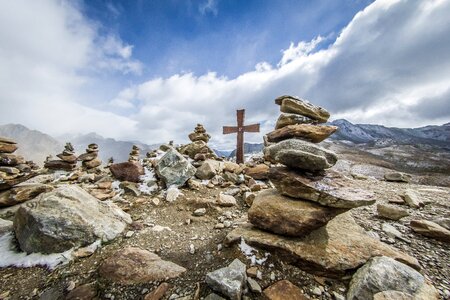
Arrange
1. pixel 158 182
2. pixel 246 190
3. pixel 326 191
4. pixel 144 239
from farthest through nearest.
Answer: pixel 158 182 → pixel 246 190 → pixel 144 239 → pixel 326 191

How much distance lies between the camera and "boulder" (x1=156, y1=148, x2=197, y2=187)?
451 inches

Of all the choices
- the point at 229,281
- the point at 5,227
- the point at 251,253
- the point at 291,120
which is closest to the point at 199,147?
the point at 291,120

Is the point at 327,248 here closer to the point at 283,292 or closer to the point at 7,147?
the point at 283,292

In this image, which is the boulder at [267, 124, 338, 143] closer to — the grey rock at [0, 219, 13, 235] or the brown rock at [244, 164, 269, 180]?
the brown rock at [244, 164, 269, 180]

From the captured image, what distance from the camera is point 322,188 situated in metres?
5.84

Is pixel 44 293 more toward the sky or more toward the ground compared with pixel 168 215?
more toward the ground

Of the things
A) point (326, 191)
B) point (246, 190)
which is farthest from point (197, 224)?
point (326, 191)

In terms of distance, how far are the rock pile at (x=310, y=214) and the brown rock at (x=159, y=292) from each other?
2.11 metres

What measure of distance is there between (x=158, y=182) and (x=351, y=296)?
415 inches

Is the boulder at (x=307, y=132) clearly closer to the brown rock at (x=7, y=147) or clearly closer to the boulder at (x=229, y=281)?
Result: the boulder at (x=229, y=281)

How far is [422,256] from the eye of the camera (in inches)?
210

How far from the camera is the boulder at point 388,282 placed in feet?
13.0

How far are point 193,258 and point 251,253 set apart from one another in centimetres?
179

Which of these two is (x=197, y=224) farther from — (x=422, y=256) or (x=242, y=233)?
(x=422, y=256)
